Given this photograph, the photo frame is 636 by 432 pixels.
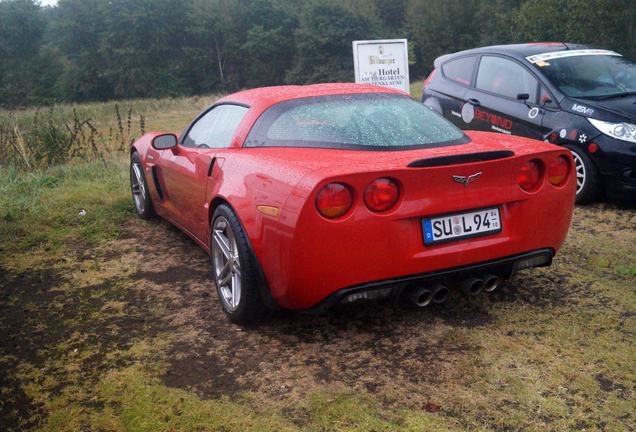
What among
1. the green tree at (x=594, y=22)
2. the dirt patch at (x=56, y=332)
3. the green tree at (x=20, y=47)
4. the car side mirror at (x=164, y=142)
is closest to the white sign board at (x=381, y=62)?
the car side mirror at (x=164, y=142)

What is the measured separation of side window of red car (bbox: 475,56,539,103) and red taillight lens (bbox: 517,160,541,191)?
11.6 feet

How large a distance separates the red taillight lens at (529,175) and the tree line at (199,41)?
5982 centimetres

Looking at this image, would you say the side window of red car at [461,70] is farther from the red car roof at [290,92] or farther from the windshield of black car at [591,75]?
the red car roof at [290,92]

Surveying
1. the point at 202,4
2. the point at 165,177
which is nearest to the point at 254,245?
the point at 165,177

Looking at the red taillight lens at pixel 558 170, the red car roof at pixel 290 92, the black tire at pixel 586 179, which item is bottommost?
the black tire at pixel 586 179

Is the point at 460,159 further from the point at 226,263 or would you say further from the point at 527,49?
the point at 527,49

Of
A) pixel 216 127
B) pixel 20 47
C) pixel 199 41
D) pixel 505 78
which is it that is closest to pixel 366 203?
pixel 216 127

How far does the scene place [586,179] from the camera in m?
5.96

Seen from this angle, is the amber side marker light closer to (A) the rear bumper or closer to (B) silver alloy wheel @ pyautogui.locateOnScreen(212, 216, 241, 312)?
(A) the rear bumper

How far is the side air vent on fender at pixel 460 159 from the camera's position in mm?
3088

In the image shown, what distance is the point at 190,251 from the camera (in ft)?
17.1

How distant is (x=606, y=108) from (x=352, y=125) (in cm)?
350

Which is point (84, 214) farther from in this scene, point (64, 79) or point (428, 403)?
point (64, 79)

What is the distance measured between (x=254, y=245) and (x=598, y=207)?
4100 millimetres
